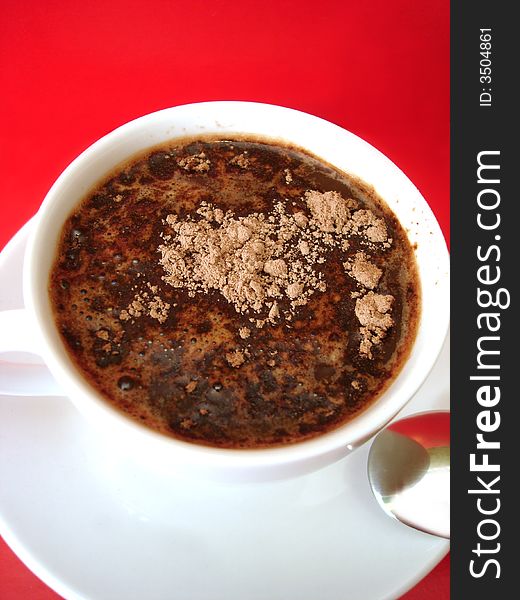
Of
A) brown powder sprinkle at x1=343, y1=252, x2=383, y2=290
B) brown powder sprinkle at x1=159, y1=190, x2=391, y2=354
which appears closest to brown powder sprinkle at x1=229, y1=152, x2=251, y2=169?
brown powder sprinkle at x1=159, y1=190, x2=391, y2=354

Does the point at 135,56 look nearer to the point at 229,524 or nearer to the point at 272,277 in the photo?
the point at 272,277

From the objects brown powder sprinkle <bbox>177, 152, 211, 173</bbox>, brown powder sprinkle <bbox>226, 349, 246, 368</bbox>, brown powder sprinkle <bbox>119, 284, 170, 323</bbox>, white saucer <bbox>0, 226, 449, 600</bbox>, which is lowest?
white saucer <bbox>0, 226, 449, 600</bbox>

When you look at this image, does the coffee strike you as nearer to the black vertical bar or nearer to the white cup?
the white cup

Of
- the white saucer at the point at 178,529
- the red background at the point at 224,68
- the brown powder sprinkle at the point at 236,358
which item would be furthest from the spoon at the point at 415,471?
the red background at the point at 224,68

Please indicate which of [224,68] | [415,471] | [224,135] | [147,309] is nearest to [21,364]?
[147,309]

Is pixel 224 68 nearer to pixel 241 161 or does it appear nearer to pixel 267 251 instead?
pixel 241 161

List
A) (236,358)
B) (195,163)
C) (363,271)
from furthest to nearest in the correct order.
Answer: (195,163) → (363,271) → (236,358)

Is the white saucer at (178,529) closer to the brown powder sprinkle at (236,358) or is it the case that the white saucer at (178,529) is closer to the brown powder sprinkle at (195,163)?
the brown powder sprinkle at (236,358)
